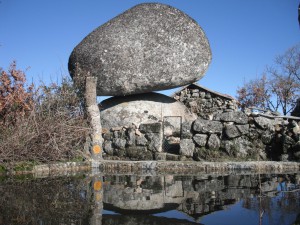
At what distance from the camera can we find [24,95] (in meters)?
7.93

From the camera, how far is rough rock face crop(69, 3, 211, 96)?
10383 mm

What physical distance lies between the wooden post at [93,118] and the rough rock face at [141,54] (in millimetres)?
1492

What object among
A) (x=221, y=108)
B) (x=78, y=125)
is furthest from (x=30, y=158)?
(x=221, y=108)

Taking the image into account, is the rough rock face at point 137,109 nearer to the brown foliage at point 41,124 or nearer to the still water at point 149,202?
the brown foliage at point 41,124

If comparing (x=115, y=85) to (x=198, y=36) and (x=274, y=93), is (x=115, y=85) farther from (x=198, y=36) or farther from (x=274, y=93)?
(x=274, y=93)

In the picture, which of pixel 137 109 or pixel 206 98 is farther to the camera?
pixel 206 98

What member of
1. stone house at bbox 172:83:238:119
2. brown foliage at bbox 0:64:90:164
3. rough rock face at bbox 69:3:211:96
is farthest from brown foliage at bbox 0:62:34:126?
stone house at bbox 172:83:238:119

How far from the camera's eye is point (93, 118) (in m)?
8.45

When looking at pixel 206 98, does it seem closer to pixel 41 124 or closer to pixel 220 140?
pixel 220 140

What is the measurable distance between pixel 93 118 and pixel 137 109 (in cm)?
283

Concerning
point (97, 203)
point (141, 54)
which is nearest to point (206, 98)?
point (141, 54)

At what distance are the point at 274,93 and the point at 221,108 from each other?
1708 cm

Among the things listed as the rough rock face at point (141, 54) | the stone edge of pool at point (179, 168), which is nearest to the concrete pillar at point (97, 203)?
the stone edge of pool at point (179, 168)

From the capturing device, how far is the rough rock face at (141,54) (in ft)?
34.1
